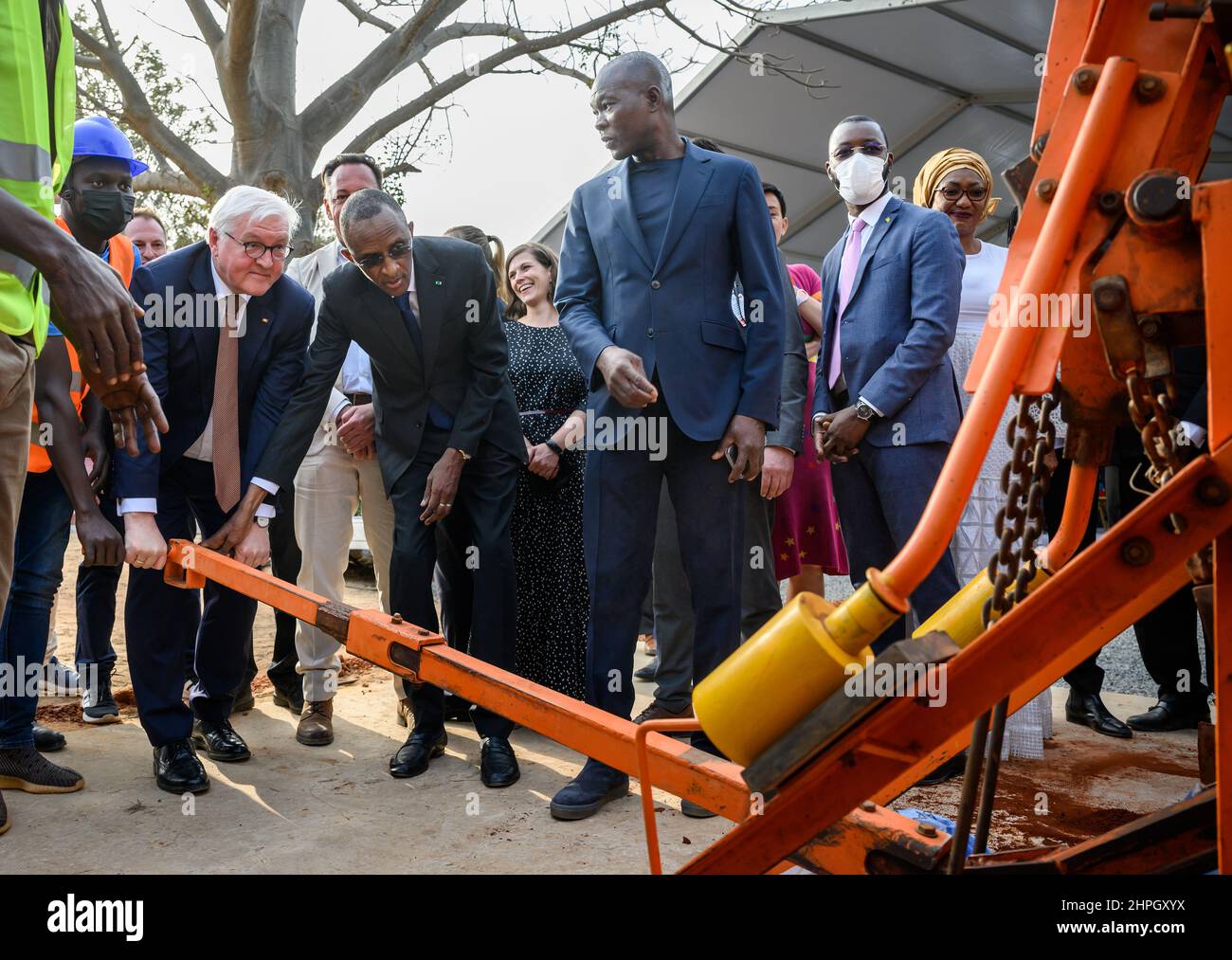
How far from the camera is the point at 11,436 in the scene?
73.3 inches

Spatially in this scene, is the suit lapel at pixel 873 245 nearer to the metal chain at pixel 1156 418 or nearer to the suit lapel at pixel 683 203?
the suit lapel at pixel 683 203

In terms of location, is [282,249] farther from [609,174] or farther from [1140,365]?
[1140,365]

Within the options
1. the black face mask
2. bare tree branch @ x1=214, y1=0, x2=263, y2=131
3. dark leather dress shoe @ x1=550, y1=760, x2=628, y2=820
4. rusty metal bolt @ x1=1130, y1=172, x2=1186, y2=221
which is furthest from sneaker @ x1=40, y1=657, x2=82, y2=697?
bare tree branch @ x1=214, y1=0, x2=263, y2=131

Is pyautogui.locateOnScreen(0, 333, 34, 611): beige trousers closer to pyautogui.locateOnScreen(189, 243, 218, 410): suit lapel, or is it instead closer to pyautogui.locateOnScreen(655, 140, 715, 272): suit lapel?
pyautogui.locateOnScreen(189, 243, 218, 410): suit lapel

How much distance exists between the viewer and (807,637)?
143cm

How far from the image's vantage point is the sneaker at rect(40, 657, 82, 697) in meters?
4.53

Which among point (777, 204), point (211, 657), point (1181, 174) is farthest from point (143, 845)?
point (777, 204)

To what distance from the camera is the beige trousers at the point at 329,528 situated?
13.1 ft

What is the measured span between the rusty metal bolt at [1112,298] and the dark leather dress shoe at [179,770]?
A: 2.95 meters

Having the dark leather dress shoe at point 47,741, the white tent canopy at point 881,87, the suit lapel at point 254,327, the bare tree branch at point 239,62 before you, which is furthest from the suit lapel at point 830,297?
the bare tree branch at point 239,62

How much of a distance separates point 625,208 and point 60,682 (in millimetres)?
3269

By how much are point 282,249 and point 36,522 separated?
124 cm

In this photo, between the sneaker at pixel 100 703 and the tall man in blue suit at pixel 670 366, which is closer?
the tall man in blue suit at pixel 670 366

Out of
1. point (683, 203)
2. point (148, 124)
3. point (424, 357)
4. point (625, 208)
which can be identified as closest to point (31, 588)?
point (424, 357)
